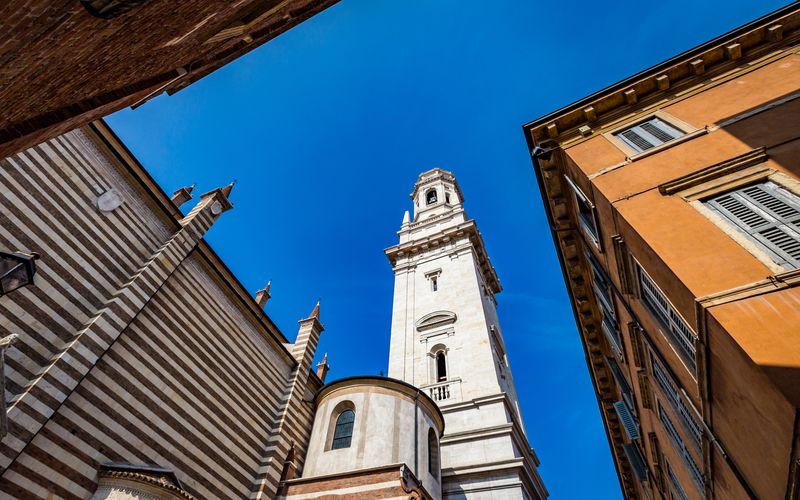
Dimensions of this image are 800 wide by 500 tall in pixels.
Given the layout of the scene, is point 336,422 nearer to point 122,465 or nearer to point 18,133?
point 122,465

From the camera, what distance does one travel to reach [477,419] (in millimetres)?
18422

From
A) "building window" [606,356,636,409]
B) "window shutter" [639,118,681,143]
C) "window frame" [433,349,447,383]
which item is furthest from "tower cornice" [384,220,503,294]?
"window shutter" [639,118,681,143]

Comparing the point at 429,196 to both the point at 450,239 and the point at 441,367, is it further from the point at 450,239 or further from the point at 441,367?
the point at 441,367

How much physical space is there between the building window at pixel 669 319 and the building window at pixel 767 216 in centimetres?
147

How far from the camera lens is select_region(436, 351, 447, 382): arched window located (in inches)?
879

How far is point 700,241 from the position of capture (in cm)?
626

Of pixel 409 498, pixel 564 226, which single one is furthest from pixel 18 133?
pixel 564 226

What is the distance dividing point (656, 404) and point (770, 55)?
28.0 ft

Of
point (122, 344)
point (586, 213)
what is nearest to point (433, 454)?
point (586, 213)

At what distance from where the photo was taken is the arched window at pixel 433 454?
596 inches

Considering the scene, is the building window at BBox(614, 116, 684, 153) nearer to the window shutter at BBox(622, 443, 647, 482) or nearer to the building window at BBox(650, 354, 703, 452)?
the building window at BBox(650, 354, 703, 452)

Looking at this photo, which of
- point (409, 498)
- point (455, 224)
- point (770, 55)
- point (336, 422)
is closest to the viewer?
point (770, 55)

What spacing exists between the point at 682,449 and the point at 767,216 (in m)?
5.46

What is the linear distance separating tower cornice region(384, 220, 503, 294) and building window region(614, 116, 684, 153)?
758 inches
